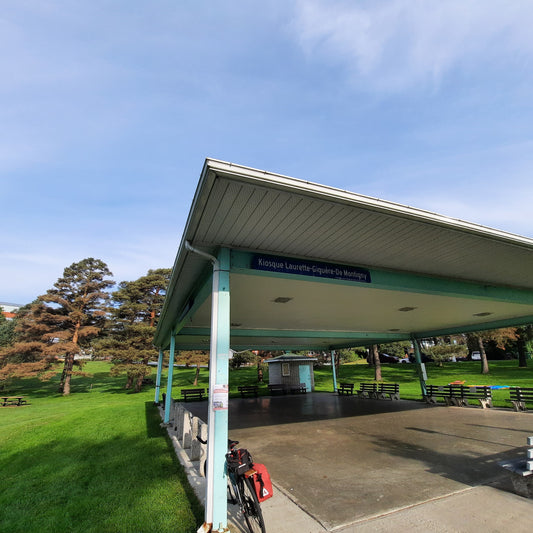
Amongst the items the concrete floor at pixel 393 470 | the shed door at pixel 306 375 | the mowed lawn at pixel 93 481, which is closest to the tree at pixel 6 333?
the shed door at pixel 306 375

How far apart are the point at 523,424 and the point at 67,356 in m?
32.2

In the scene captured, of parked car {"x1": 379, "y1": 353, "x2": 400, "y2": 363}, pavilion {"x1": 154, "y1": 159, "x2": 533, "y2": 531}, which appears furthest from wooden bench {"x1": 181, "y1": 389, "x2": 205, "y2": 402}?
parked car {"x1": 379, "y1": 353, "x2": 400, "y2": 363}

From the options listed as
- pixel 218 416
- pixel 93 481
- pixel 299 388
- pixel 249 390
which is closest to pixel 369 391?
pixel 299 388

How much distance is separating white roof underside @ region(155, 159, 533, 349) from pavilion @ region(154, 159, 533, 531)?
2 centimetres

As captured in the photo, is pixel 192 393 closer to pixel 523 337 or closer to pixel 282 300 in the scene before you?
pixel 282 300

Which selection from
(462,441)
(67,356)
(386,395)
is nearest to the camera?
(462,441)

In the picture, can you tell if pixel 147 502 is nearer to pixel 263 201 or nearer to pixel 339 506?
pixel 339 506

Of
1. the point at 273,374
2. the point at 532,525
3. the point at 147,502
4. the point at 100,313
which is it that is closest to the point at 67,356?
the point at 100,313

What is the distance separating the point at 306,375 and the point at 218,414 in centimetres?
2160

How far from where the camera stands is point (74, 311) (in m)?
29.5

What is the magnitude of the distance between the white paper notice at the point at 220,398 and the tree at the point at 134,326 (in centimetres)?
2590

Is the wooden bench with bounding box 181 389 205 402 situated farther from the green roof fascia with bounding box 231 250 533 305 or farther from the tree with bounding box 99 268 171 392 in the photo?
the green roof fascia with bounding box 231 250 533 305

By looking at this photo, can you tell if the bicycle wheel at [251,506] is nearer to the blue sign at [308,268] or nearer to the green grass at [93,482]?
the green grass at [93,482]

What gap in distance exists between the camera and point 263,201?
3619 millimetres
